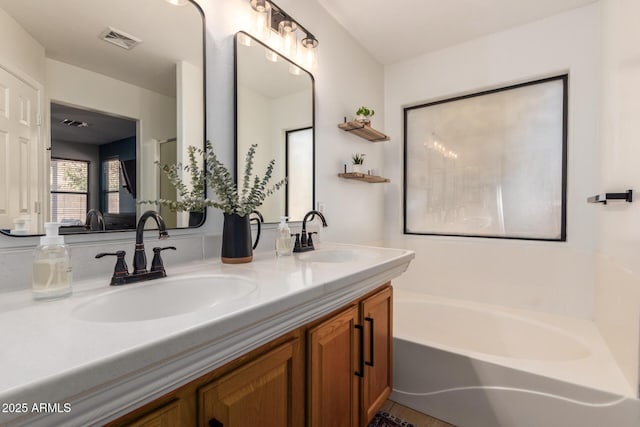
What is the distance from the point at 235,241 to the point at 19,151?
0.69 meters

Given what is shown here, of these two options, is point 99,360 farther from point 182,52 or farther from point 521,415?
point 521,415

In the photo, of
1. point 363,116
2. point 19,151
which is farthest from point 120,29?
point 363,116

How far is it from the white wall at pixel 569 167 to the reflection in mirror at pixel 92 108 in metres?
2.06

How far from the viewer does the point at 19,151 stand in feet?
2.80

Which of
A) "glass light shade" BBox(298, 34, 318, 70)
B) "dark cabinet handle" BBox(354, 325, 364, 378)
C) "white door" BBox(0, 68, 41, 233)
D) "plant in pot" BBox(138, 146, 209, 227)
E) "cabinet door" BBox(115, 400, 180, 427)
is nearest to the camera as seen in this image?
"cabinet door" BBox(115, 400, 180, 427)

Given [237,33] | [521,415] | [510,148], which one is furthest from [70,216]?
[510,148]

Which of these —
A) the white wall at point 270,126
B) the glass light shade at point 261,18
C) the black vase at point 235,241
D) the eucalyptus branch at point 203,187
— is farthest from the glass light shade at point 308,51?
the black vase at point 235,241

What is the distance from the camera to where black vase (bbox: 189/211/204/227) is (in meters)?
1.26

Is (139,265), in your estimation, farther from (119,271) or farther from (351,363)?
(351,363)

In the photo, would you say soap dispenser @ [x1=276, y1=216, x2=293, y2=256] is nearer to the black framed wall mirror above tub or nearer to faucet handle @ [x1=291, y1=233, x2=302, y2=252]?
faucet handle @ [x1=291, y1=233, x2=302, y2=252]

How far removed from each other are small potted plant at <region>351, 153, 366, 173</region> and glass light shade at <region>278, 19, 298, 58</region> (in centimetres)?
87

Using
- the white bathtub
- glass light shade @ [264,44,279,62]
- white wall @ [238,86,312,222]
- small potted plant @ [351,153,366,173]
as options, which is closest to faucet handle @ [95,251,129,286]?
white wall @ [238,86,312,222]

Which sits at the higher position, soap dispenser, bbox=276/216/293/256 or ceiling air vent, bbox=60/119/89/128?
ceiling air vent, bbox=60/119/89/128

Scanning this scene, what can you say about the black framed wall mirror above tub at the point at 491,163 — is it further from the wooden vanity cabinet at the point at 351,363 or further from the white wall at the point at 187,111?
the white wall at the point at 187,111
